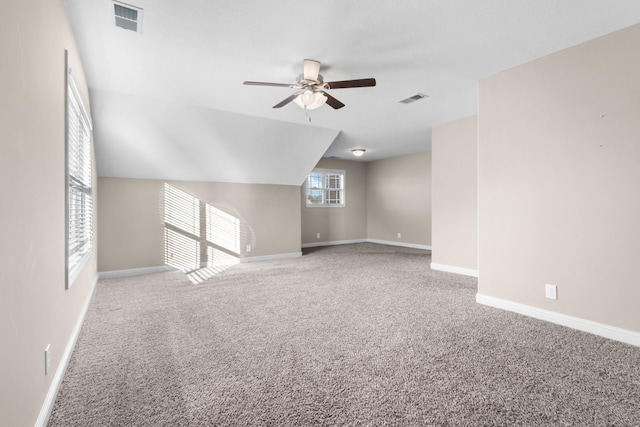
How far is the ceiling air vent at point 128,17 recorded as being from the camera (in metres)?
2.22

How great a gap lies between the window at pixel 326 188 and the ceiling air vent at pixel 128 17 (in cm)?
607

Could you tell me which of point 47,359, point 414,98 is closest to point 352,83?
point 414,98

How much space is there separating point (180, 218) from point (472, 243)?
5.18m

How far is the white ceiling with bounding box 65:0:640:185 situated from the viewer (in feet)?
7.49

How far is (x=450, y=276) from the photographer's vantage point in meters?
4.82

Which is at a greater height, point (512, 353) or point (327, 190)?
point (327, 190)

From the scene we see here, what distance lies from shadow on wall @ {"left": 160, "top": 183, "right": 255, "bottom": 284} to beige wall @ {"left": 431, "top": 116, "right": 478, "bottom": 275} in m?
3.82

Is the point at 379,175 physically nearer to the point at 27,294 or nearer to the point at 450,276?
the point at 450,276

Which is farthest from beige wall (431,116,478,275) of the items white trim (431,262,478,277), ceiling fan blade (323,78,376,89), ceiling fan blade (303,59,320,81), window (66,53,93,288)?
window (66,53,93,288)

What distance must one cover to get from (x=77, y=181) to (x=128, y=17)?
1581 mm

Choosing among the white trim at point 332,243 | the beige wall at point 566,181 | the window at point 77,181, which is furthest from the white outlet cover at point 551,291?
the white trim at point 332,243

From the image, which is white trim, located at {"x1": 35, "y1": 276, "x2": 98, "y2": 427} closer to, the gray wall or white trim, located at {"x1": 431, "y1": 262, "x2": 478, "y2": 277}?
white trim, located at {"x1": 431, "y1": 262, "x2": 478, "y2": 277}

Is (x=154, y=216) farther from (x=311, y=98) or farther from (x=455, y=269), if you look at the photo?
(x=455, y=269)

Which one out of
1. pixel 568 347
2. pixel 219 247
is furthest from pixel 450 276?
pixel 219 247
